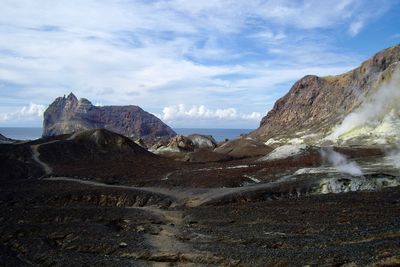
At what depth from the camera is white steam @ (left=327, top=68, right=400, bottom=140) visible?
109812 mm

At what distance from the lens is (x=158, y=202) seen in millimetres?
51000

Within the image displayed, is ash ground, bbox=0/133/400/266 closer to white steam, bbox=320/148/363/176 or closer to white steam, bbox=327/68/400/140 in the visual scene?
white steam, bbox=320/148/363/176

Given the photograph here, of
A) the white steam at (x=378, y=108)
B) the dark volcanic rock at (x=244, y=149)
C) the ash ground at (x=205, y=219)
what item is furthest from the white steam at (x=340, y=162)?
the dark volcanic rock at (x=244, y=149)

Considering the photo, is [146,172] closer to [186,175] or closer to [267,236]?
[186,175]

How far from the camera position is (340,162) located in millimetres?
68750

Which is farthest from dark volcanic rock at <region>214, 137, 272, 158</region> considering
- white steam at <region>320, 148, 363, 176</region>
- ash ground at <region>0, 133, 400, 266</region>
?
ash ground at <region>0, 133, 400, 266</region>

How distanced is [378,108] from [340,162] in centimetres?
5298

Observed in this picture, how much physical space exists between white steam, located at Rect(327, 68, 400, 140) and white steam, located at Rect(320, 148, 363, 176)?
34131 mm

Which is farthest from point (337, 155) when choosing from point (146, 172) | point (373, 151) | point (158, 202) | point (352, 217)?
point (352, 217)

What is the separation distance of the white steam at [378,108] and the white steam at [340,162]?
3413cm

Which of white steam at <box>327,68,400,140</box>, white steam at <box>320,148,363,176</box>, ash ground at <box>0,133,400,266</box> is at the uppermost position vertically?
white steam at <box>327,68,400,140</box>

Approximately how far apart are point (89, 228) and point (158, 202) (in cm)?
1407

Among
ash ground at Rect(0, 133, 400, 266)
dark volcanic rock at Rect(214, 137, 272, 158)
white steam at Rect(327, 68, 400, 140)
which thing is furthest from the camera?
dark volcanic rock at Rect(214, 137, 272, 158)

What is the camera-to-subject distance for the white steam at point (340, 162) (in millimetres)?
56094
